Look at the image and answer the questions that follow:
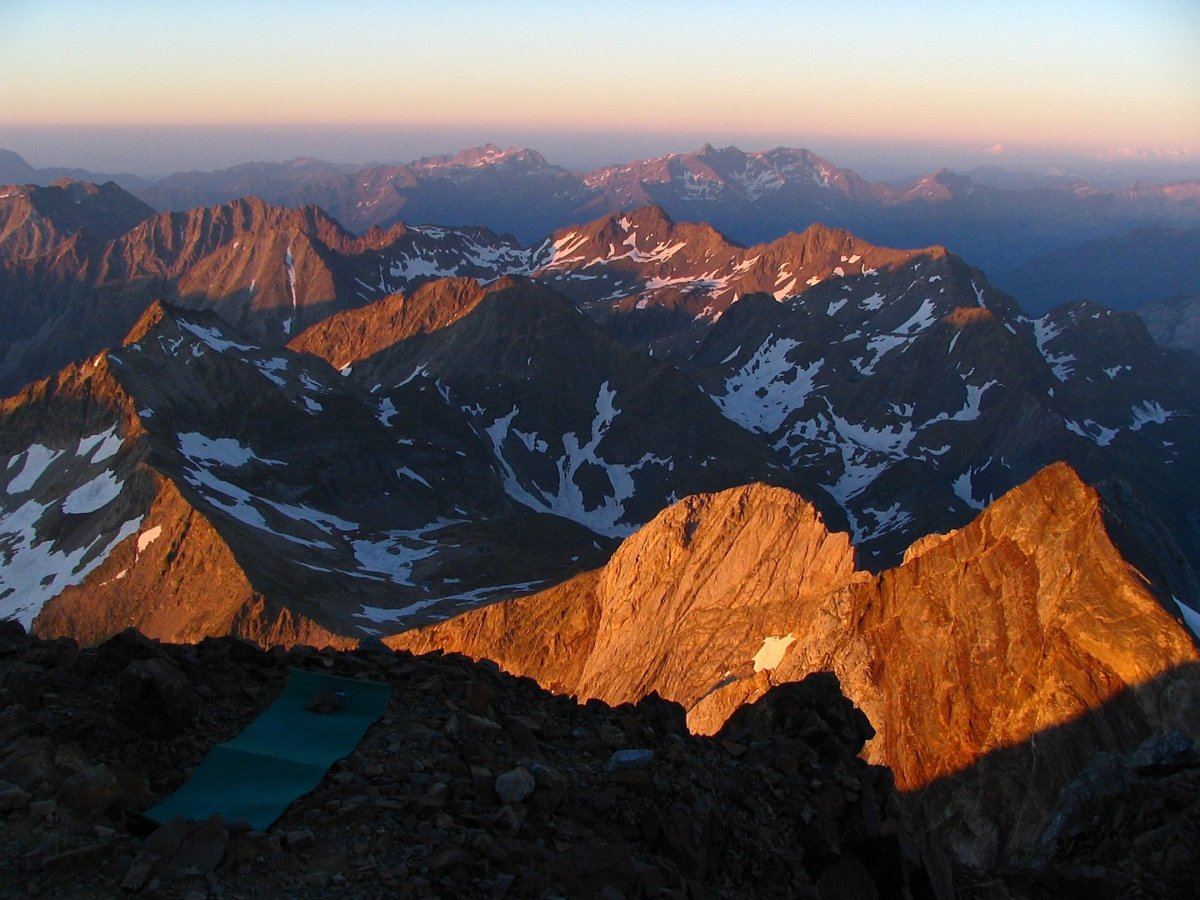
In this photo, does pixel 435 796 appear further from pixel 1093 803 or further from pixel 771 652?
pixel 771 652

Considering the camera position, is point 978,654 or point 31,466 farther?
point 31,466

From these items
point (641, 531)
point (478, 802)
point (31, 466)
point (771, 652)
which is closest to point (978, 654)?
point (771, 652)

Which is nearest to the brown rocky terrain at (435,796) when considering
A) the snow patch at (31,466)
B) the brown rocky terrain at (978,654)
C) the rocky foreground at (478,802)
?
the rocky foreground at (478,802)

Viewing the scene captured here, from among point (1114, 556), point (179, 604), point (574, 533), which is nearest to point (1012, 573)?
point (1114, 556)

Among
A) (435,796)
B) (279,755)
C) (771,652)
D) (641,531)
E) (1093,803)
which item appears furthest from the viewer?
(641,531)

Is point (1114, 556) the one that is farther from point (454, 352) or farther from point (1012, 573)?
point (454, 352)

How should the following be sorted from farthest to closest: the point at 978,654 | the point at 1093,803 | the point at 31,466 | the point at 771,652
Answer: the point at 31,466 → the point at 771,652 → the point at 978,654 → the point at 1093,803
